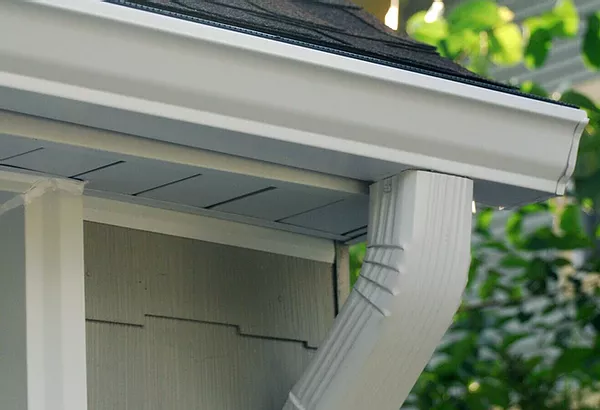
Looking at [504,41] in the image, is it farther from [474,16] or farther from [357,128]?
[357,128]

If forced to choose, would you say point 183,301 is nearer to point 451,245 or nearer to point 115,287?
point 115,287

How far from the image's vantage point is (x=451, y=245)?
5.49ft

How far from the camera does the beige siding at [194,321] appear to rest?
67.4 inches

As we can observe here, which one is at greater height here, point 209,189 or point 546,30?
point 546,30

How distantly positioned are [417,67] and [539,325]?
301 centimetres

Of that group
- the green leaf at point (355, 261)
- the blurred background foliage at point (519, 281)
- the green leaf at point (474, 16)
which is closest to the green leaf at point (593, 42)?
the blurred background foliage at point (519, 281)

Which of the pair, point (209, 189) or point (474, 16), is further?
point (474, 16)

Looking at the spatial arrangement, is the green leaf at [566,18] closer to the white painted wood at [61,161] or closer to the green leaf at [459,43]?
the green leaf at [459,43]

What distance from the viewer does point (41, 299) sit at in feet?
5.21

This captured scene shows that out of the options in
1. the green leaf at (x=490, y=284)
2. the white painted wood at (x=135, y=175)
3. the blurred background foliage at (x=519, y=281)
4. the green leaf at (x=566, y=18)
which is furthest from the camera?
the green leaf at (x=490, y=284)

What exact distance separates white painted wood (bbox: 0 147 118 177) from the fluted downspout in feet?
1.39

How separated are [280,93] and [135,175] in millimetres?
282

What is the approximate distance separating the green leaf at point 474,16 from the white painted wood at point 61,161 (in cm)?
297

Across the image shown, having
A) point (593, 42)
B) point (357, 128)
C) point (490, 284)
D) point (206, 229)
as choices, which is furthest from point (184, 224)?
point (490, 284)
